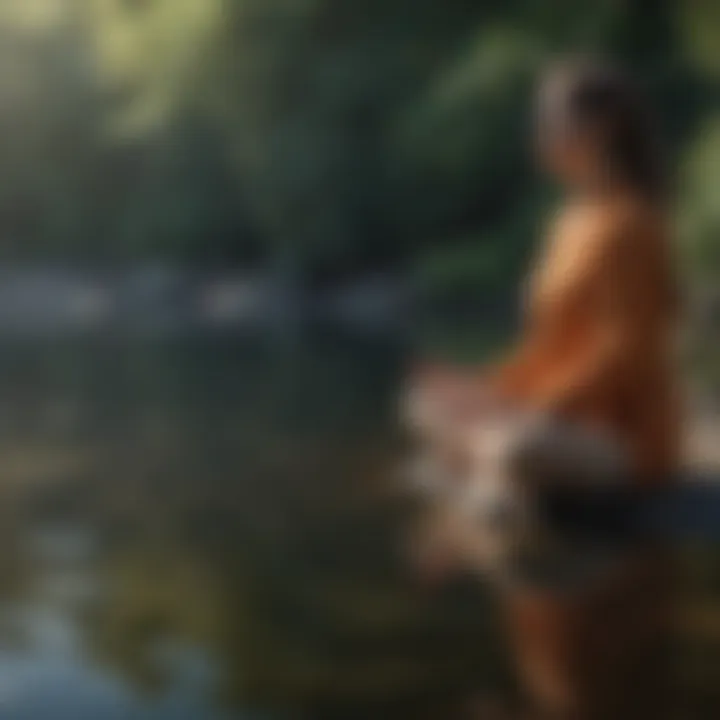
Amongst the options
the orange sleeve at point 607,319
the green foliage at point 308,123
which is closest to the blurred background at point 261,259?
the green foliage at point 308,123

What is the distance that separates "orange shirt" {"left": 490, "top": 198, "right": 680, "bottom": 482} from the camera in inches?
49.0

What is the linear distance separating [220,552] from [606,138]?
470 millimetres

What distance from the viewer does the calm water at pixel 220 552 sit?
106 centimetres

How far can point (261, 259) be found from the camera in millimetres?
1598

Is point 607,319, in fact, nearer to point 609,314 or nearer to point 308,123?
point 609,314

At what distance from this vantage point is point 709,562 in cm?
121

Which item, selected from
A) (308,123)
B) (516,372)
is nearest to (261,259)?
(308,123)

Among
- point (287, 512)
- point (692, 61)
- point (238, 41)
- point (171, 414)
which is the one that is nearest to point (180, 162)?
point (238, 41)

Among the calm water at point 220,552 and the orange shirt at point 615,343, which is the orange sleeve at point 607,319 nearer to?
the orange shirt at point 615,343

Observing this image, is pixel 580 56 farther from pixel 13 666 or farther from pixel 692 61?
pixel 13 666

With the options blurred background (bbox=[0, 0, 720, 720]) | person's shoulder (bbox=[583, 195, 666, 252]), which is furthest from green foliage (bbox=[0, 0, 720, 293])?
person's shoulder (bbox=[583, 195, 666, 252])

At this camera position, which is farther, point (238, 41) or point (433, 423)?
point (238, 41)

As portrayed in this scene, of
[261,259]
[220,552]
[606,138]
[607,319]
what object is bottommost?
[220,552]

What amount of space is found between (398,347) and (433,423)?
170 millimetres
